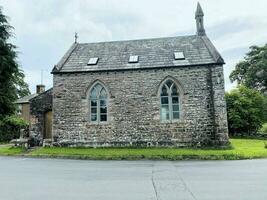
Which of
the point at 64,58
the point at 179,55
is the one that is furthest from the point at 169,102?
the point at 64,58

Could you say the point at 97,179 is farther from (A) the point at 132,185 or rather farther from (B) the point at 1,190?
(B) the point at 1,190

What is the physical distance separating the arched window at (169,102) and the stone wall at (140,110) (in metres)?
0.39

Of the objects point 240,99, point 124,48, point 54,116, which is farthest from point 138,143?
point 240,99

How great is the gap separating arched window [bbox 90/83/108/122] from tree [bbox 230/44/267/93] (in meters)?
32.1

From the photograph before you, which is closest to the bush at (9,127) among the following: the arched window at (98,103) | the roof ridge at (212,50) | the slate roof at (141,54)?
the slate roof at (141,54)

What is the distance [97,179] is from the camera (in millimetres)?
9852

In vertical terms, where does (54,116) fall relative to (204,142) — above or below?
above

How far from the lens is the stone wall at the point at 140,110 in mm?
20812

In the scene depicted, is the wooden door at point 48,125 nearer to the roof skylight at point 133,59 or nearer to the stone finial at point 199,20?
the roof skylight at point 133,59

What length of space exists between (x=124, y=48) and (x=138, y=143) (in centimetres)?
820

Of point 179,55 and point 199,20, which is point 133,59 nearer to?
point 179,55

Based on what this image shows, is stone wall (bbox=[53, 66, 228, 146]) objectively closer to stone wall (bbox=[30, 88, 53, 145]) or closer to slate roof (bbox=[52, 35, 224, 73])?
slate roof (bbox=[52, 35, 224, 73])

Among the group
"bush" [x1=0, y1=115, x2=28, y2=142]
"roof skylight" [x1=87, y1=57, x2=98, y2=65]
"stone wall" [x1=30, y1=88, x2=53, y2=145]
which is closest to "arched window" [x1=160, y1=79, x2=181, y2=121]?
"roof skylight" [x1=87, y1=57, x2=98, y2=65]

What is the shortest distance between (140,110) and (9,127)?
18.5 meters
